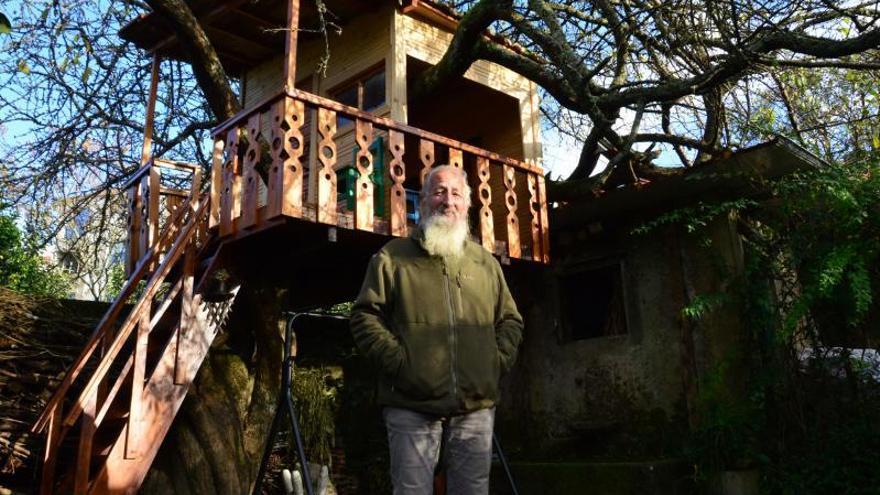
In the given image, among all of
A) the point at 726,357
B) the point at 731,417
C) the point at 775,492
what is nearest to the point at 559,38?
the point at 726,357

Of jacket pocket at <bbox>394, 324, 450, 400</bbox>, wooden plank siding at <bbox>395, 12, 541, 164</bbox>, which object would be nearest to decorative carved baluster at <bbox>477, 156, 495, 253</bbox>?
wooden plank siding at <bbox>395, 12, 541, 164</bbox>

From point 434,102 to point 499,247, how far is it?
4.02 m

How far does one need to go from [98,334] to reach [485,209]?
3610 millimetres

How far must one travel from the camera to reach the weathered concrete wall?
680 cm

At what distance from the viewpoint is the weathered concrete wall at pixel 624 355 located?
6.80m

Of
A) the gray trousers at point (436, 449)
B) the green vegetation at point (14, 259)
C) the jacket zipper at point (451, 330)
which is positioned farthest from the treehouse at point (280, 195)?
the green vegetation at point (14, 259)

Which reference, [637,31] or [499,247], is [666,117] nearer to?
[637,31]

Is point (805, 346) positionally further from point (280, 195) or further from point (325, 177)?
point (280, 195)

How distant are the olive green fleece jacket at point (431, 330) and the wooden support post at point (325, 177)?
7.11 ft

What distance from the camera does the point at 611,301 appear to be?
7.91 metres

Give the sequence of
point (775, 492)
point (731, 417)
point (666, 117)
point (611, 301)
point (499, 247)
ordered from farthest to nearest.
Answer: point (666, 117) → point (611, 301) → point (499, 247) → point (731, 417) → point (775, 492)

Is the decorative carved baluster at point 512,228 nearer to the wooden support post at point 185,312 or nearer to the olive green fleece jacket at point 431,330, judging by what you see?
the wooden support post at point 185,312

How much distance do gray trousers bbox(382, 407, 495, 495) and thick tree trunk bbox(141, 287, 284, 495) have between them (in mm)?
3326

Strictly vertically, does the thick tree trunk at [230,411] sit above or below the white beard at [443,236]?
below
